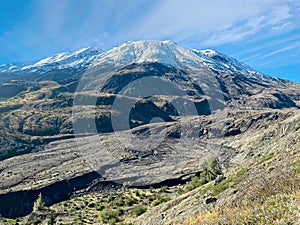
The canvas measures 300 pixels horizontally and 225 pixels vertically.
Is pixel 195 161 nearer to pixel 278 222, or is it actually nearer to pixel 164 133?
pixel 164 133

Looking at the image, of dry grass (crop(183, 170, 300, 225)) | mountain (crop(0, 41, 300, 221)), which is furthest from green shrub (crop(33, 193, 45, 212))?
dry grass (crop(183, 170, 300, 225))

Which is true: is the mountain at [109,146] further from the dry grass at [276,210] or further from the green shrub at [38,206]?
the dry grass at [276,210]

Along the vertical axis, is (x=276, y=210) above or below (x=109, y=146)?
below

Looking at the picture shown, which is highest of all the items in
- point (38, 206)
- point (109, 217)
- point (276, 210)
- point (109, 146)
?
point (109, 146)

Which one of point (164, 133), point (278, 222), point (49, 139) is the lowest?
point (278, 222)

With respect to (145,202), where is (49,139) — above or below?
above

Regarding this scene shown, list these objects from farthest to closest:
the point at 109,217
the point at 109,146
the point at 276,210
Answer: the point at 109,146 < the point at 109,217 < the point at 276,210

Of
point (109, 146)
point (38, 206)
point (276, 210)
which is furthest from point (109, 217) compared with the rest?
point (109, 146)

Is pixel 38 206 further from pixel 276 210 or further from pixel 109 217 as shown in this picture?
pixel 276 210

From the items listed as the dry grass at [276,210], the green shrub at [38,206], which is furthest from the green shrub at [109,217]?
the dry grass at [276,210]

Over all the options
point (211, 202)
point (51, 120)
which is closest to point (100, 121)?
point (51, 120)

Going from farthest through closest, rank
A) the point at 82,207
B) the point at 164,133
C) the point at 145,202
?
the point at 164,133 < the point at 82,207 < the point at 145,202
